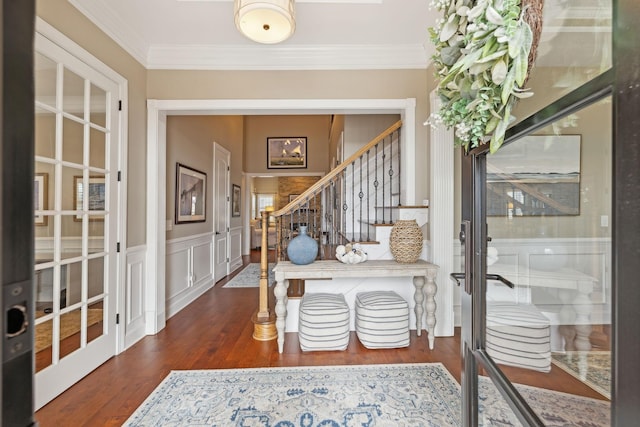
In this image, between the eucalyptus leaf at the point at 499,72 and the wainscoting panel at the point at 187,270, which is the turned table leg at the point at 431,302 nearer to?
the eucalyptus leaf at the point at 499,72

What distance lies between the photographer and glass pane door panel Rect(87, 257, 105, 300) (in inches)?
90.4

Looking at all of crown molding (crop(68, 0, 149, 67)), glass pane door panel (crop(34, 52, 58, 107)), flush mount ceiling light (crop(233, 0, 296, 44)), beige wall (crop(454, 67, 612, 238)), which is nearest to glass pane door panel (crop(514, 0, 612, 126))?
beige wall (crop(454, 67, 612, 238))

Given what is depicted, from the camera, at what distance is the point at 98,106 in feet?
7.80

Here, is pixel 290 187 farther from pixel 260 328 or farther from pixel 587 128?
pixel 587 128

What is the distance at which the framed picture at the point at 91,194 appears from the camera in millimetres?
2154

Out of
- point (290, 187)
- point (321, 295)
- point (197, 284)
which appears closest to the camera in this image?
point (321, 295)

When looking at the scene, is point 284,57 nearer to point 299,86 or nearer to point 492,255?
point 299,86

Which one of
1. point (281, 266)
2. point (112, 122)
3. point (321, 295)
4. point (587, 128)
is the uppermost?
point (112, 122)

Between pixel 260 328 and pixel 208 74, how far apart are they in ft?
8.43

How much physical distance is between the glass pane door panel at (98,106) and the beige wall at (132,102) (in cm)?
27

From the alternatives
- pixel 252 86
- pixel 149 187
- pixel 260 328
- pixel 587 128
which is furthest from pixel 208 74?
pixel 587 128

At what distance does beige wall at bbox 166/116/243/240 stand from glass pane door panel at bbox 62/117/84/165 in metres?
1.34

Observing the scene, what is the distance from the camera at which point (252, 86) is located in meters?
3.02

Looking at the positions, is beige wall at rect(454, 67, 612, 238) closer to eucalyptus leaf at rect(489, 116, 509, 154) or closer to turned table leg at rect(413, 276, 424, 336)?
eucalyptus leaf at rect(489, 116, 509, 154)
